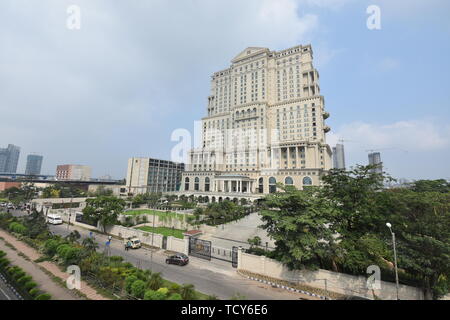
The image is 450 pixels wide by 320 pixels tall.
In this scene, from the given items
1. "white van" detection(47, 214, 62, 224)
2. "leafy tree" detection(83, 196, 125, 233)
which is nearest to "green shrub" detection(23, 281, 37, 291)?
"leafy tree" detection(83, 196, 125, 233)

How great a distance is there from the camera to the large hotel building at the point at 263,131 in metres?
76.1

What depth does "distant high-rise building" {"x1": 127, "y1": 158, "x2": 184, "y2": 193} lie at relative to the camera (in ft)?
319

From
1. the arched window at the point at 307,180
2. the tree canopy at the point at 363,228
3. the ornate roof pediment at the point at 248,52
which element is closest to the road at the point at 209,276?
the tree canopy at the point at 363,228

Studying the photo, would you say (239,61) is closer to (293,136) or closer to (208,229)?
(293,136)

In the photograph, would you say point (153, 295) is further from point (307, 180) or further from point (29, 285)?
point (307, 180)

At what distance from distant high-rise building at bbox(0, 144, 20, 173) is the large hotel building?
684ft

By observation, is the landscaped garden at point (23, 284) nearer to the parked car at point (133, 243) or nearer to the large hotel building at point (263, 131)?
the parked car at point (133, 243)

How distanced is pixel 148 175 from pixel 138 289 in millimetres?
94032

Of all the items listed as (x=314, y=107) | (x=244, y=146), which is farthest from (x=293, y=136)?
(x=244, y=146)

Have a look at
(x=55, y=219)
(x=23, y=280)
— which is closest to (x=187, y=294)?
(x=23, y=280)

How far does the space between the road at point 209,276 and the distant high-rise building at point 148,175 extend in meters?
78.9

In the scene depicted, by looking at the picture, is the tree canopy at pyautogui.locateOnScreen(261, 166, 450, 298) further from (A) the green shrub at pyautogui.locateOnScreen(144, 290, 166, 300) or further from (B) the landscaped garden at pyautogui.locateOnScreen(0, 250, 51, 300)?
(B) the landscaped garden at pyautogui.locateOnScreen(0, 250, 51, 300)

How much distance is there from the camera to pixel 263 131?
8412 centimetres

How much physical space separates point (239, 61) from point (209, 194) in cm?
6970
